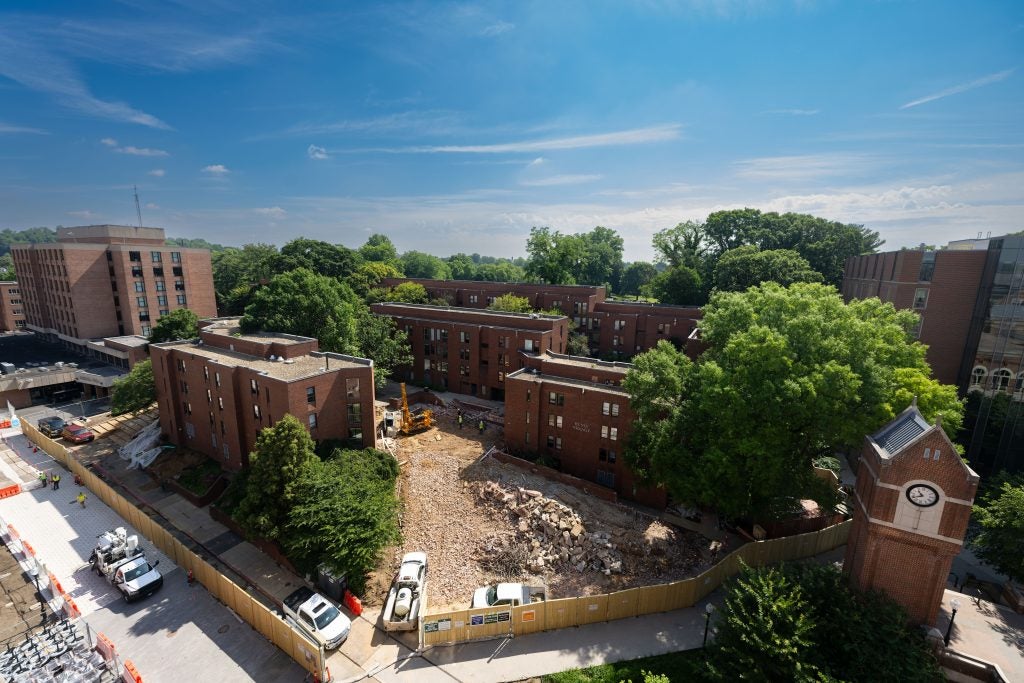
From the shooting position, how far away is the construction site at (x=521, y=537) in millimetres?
29594

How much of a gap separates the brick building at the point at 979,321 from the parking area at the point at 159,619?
53.2m

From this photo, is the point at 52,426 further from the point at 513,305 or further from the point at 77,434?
the point at 513,305

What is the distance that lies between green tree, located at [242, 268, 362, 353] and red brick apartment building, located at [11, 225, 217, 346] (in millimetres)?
38736

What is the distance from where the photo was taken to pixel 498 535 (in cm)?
3225

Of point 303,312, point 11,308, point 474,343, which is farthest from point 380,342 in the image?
point 11,308

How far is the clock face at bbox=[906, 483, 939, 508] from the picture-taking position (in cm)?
2088

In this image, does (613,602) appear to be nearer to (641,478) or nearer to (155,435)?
(641,478)

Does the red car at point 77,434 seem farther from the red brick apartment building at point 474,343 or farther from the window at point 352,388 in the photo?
the red brick apartment building at point 474,343

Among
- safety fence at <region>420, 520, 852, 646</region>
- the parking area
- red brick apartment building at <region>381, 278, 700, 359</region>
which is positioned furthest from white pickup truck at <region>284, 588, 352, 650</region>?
red brick apartment building at <region>381, 278, 700, 359</region>

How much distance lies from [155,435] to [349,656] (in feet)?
115

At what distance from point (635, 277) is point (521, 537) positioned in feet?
401

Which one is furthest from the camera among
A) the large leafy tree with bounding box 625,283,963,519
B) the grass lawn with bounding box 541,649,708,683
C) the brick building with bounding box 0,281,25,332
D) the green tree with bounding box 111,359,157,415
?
the brick building with bounding box 0,281,25,332

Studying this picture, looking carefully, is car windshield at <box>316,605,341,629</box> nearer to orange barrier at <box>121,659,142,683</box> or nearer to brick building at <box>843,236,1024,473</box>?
orange barrier at <box>121,659,142,683</box>

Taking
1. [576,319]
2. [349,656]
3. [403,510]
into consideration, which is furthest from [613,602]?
[576,319]
